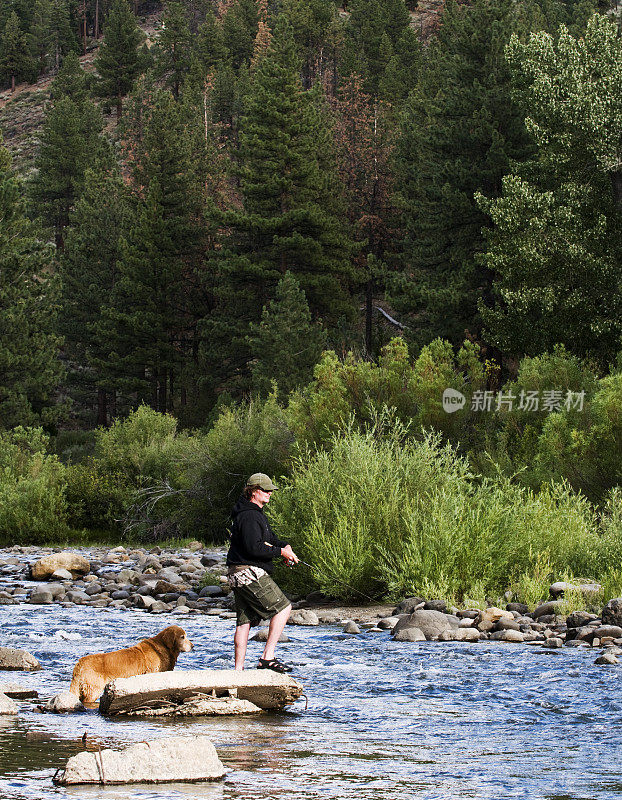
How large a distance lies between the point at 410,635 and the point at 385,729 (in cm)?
374

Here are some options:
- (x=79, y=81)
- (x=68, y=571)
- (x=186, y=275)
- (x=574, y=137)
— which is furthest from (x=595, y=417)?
(x=79, y=81)

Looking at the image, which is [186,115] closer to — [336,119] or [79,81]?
[336,119]

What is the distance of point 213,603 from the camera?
48.9 feet

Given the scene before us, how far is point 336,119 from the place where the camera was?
57219 millimetres

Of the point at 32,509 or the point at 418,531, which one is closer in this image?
the point at 418,531

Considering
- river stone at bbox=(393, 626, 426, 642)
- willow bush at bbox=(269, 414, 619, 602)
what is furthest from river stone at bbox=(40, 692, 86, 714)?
willow bush at bbox=(269, 414, 619, 602)

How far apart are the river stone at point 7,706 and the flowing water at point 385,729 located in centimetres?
9

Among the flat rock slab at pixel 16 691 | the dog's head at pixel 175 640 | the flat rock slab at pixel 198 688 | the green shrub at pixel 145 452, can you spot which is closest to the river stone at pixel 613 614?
the flat rock slab at pixel 198 688

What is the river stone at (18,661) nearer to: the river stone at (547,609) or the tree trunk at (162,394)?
the river stone at (547,609)

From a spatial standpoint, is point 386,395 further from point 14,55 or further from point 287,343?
point 14,55

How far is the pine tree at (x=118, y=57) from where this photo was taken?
3679 inches

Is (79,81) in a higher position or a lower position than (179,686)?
higher

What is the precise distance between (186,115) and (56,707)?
57480mm

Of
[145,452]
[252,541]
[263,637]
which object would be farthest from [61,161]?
[252,541]
